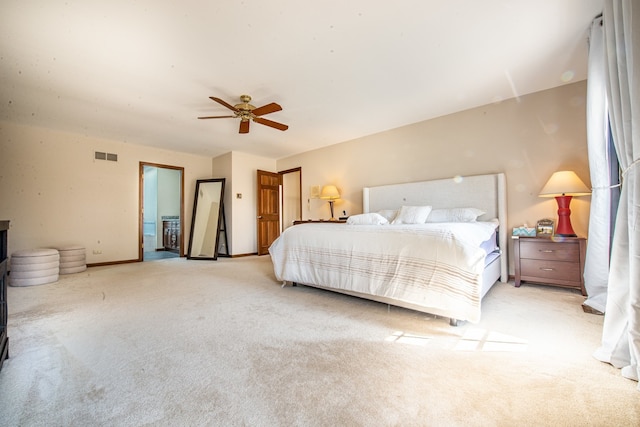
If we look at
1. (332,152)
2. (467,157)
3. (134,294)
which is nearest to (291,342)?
(134,294)

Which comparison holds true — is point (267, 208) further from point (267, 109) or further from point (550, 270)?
point (550, 270)

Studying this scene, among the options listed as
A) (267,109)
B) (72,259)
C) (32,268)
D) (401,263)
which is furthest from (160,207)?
(401,263)

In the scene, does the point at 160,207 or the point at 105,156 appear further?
the point at 160,207

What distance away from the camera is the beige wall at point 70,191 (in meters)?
4.08

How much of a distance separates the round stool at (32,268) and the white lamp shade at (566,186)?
Result: 6621mm

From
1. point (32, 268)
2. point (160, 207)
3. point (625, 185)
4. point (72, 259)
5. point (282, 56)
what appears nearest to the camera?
point (625, 185)

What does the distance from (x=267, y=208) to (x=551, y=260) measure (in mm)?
5402

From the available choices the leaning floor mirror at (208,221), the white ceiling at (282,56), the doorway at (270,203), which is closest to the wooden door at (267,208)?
the doorway at (270,203)

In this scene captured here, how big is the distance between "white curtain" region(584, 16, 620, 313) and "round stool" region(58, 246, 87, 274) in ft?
22.4

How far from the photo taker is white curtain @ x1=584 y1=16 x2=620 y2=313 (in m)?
2.29

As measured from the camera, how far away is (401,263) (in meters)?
2.22

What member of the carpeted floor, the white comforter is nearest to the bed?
the white comforter

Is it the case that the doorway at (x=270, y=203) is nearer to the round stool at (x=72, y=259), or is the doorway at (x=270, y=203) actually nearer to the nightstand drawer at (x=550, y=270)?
the round stool at (x=72, y=259)

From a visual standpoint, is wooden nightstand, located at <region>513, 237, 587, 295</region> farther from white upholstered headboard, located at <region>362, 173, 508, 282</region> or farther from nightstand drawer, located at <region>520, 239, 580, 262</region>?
white upholstered headboard, located at <region>362, 173, 508, 282</region>
